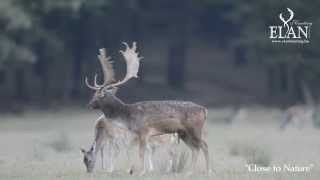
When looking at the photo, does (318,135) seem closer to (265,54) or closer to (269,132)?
(269,132)

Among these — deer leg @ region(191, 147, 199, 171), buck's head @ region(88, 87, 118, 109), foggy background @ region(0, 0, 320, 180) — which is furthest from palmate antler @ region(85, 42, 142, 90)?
foggy background @ region(0, 0, 320, 180)

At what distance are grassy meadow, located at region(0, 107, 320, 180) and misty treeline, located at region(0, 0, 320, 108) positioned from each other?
86.2 inches

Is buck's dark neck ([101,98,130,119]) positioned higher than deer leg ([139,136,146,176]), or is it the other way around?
buck's dark neck ([101,98,130,119])

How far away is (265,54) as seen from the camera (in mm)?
38188

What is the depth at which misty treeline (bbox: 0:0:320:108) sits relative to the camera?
35.6 m

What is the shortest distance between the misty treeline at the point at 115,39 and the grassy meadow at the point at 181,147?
2191mm

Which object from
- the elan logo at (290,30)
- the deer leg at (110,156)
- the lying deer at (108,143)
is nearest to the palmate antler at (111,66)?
the lying deer at (108,143)

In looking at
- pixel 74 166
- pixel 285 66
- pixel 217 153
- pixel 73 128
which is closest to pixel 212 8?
pixel 285 66

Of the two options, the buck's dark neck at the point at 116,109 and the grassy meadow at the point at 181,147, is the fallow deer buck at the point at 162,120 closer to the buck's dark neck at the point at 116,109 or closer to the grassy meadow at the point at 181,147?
the buck's dark neck at the point at 116,109

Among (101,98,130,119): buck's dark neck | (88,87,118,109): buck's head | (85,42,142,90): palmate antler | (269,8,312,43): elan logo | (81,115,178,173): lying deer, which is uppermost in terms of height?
(269,8,312,43): elan logo

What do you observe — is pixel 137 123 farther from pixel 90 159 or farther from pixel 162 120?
pixel 90 159

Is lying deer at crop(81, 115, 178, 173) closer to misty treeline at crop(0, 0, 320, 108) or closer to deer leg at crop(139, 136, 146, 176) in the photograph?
deer leg at crop(139, 136, 146, 176)

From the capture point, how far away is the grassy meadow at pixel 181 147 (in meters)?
15.9

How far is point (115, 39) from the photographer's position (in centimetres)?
4366
